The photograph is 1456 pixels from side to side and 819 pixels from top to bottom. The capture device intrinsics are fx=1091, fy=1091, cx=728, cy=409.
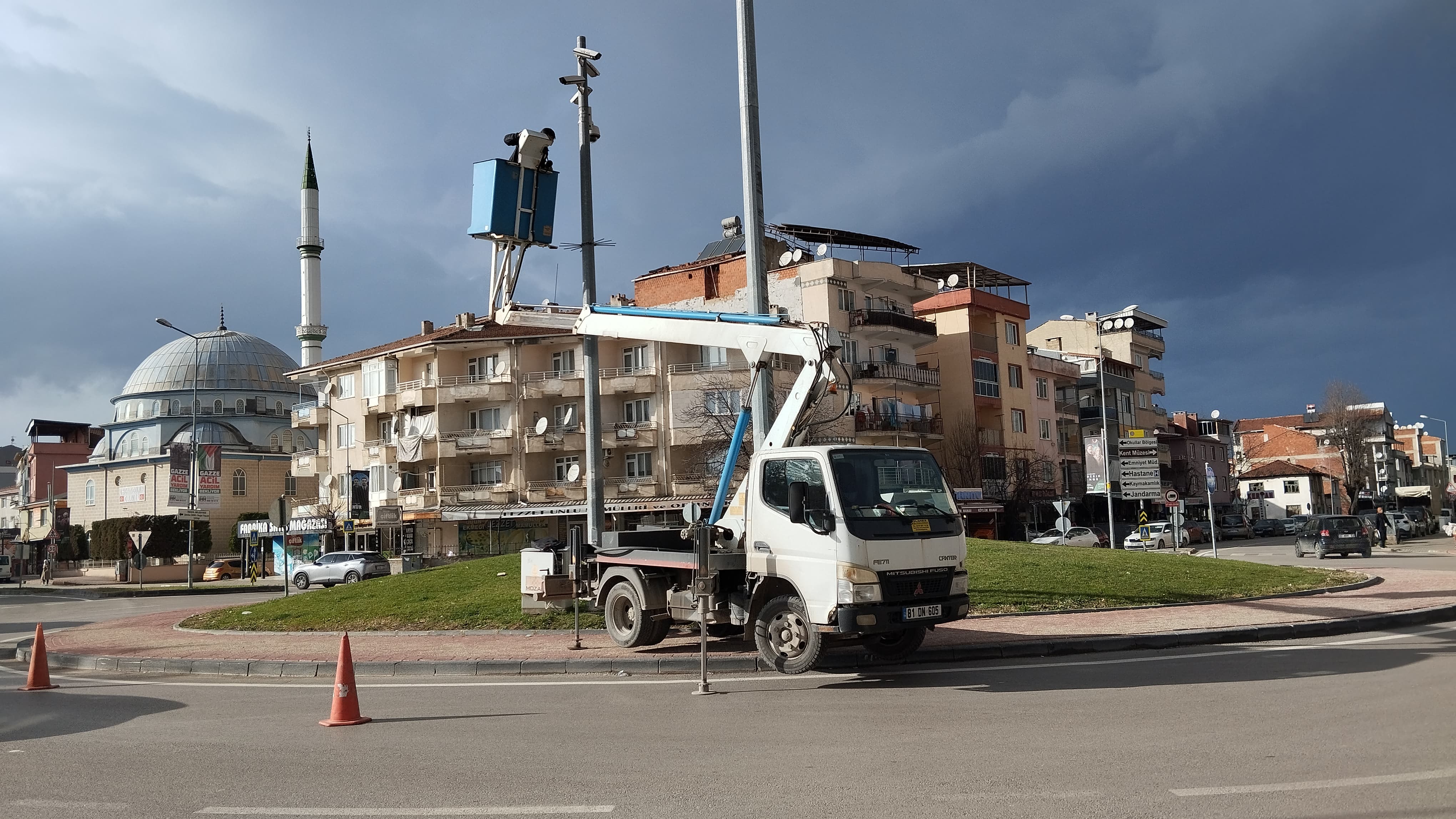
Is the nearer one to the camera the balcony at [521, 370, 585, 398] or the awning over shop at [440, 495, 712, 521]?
the awning over shop at [440, 495, 712, 521]

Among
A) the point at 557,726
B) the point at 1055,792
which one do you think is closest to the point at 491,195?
the point at 557,726

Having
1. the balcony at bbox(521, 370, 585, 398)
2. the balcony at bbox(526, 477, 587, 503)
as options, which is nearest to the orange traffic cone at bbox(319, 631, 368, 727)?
the balcony at bbox(526, 477, 587, 503)

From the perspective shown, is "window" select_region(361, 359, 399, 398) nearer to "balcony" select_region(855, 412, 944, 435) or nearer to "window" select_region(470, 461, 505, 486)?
"window" select_region(470, 461, 505, 486)

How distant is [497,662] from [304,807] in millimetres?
6611

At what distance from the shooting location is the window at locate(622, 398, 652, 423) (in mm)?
56312

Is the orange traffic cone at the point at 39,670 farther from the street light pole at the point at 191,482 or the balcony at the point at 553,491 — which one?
the balcony at the point at 553,491

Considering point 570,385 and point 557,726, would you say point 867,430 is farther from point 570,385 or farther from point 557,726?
point 557,726

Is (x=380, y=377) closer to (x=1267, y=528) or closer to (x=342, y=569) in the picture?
(x=342, y=569)

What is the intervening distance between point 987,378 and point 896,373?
28.1ft

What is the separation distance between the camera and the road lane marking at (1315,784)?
19.6ft

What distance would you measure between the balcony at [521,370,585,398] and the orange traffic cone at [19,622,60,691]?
4418 centimetres

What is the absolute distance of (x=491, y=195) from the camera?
15250mm

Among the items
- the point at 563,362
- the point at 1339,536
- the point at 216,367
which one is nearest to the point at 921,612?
the point at 1339,536

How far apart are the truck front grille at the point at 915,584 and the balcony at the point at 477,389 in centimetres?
4864
